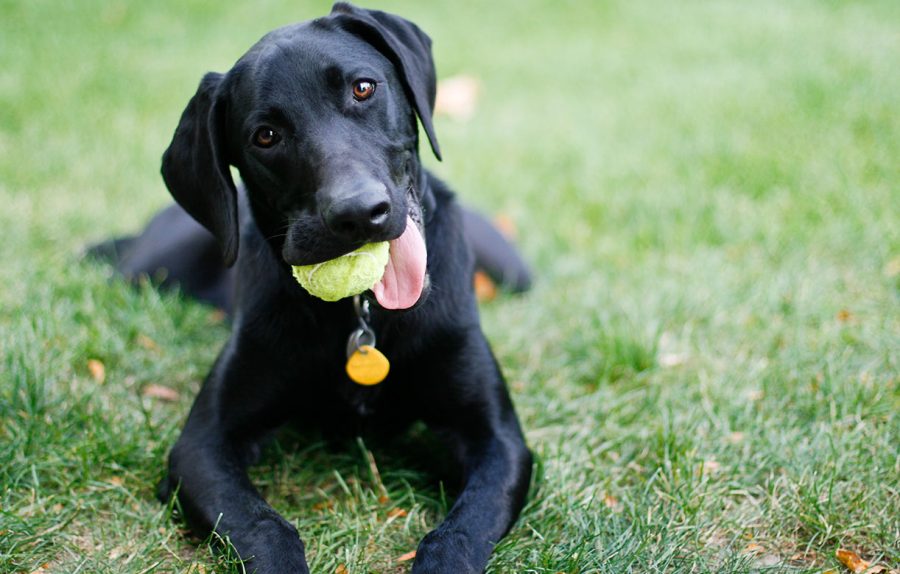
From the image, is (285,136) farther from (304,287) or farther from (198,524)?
(198,524)

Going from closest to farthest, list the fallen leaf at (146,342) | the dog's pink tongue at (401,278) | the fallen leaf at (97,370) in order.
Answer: the dog's pink tongue at (401,278), the fallen leaf at (97,370), the fallen leaf at (146,342)

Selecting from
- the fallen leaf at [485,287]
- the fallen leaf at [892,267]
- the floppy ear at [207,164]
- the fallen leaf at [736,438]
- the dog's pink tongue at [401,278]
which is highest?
the floppy ear at [207,164]

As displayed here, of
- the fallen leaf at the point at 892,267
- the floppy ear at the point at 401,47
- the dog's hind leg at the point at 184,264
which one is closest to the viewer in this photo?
the floppy ear at the point at 401,47

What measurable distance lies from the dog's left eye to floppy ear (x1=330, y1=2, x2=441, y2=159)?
0.60ft

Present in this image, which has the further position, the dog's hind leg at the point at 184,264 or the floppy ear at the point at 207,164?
the dog's hind leg at the point at 184,264

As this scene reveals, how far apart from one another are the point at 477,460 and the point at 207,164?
3.81 feet

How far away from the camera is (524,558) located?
2287 millimetres

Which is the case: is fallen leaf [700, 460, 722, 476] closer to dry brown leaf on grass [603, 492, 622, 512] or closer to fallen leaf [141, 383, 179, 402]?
dry brown leaf on grass [603, 492, 622, 512]

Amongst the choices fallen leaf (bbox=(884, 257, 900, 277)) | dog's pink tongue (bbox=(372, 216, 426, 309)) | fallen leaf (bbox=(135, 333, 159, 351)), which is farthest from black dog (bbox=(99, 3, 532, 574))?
fallen leaf (bbox=(884, 257, 900, 277))

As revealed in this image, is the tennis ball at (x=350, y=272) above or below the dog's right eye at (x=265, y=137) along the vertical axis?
below

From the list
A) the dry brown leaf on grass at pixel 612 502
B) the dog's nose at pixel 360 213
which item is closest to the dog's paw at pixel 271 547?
the dog's nose at pixel 360 213

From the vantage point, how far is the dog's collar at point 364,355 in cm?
254

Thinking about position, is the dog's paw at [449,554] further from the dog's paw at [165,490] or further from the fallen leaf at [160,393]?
the fallen leaf at [160,393]

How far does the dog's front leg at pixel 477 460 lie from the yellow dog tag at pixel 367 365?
214 mm
